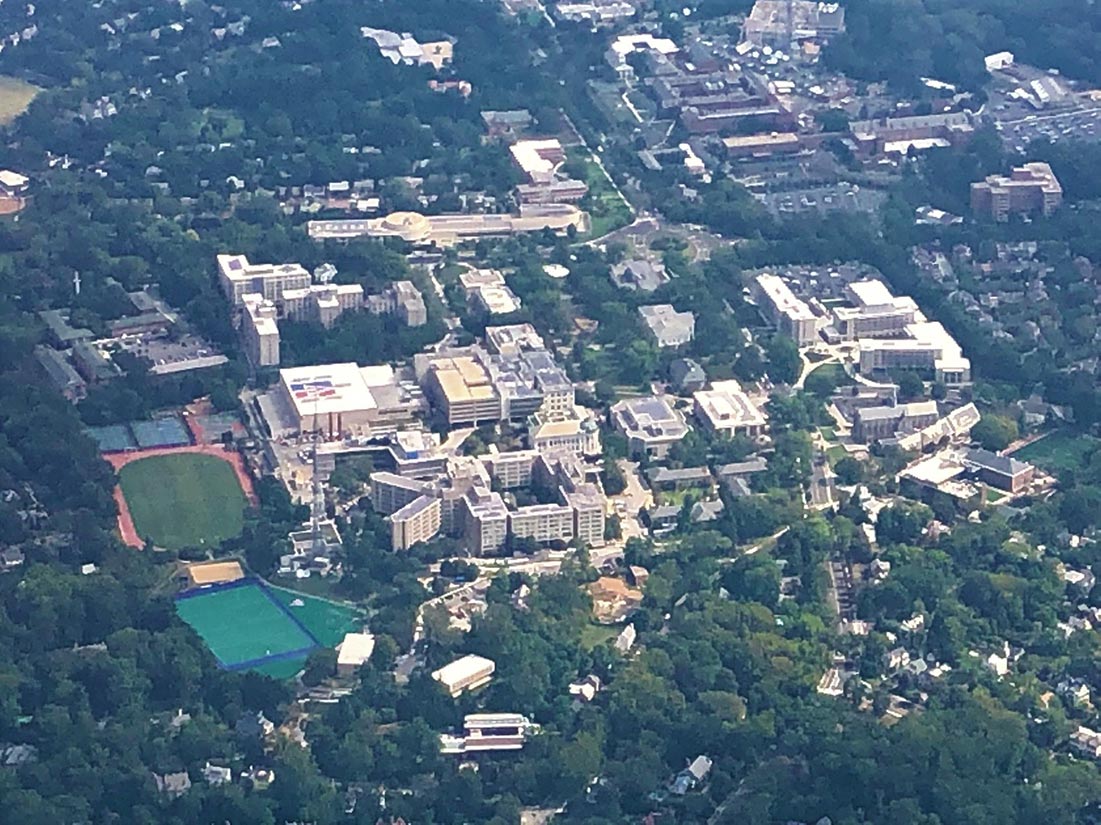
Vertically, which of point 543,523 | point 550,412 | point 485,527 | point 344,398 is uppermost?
point 485,527

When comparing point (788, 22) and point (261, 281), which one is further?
A: point (788, 22)

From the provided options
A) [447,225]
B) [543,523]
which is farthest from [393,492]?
[447,225]

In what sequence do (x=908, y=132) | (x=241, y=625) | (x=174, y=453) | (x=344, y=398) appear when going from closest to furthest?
(x=241, y=625)
(x=174, y=453)
(x=344, y=398)
(x=908, y=132)

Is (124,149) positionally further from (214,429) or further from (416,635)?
(416,635)

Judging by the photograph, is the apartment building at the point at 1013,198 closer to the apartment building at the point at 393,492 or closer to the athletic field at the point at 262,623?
the apartment building at the point at 393,492

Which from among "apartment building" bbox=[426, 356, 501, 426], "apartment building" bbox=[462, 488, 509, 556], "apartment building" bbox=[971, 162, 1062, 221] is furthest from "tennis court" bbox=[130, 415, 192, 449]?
"apartment building" bbox=[971, 162, 1062, 221]

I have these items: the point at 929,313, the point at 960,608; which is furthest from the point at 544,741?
the point at 929,313

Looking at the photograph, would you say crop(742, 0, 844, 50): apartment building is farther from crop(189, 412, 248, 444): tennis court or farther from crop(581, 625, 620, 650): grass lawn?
crop(581, 625, 620, 650): grass lawn

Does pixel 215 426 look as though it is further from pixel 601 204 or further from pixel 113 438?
pixel 601 204
